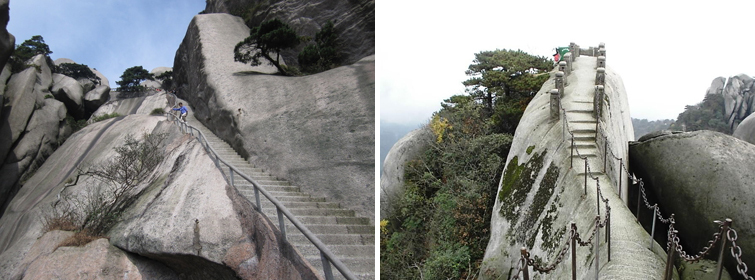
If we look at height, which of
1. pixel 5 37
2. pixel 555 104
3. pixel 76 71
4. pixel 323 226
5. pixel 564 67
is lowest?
pixel 323 226

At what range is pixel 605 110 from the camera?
26.0ft

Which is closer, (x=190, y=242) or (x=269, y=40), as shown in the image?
(x=190, y=242)

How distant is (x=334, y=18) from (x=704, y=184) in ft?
39.4

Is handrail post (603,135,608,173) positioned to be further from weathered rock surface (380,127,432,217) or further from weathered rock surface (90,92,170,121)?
weathered rock surface (90,92,170,121)

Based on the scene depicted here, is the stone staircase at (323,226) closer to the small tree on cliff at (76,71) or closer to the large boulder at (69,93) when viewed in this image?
the large boulder at (69,93)

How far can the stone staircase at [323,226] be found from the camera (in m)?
5.67

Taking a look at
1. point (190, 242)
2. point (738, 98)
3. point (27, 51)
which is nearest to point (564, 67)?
point (190, 242)

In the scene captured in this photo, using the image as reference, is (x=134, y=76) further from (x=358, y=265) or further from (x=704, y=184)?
(x=704, y=184)

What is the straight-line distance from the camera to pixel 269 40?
1464 cm

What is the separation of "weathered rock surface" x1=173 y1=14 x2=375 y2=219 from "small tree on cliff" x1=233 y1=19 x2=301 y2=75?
1.66 feet

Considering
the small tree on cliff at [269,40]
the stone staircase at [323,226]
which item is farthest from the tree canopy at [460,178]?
the small tree on cliff at [269,40]

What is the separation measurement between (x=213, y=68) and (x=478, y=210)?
9972 millimetres

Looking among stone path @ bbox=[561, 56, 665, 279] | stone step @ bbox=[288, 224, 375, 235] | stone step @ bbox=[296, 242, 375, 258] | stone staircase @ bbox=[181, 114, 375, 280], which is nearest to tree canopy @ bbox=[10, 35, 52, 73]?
stone staircase @ bbox=[181, 114, 375, 280]

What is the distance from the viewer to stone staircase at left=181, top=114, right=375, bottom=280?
567 cm
